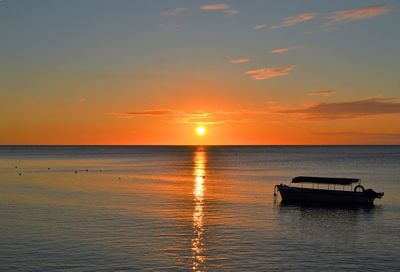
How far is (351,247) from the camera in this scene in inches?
1730

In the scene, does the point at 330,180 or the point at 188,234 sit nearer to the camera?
the point at 188,234

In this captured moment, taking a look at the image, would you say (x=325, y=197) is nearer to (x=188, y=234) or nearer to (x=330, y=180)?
(x=330, y=180)

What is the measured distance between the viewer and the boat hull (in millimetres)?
74250

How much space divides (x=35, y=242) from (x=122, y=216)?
15867 mm

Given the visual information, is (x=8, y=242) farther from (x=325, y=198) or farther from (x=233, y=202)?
(x=325, y=198)

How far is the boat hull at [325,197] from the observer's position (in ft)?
244

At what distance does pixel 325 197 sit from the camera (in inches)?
2997

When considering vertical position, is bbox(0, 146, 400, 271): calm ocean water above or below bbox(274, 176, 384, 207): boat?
below

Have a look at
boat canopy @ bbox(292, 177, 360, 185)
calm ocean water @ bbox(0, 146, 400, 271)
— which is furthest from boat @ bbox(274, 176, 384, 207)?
calm ocean water @ bbox(0, 146, 400, 271)

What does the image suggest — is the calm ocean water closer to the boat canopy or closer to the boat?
the boat

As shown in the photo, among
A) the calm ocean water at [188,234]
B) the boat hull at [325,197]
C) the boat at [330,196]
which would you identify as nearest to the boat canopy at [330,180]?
the boat at [330,196]

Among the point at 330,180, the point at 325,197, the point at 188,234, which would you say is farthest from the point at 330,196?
the point at 188,234

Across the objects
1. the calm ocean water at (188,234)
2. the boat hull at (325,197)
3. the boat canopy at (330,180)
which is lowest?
the calm ocean water at (188,234)

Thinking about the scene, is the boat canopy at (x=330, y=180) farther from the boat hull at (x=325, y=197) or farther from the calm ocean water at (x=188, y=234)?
the calm ocean water at (x=188, y=234)
